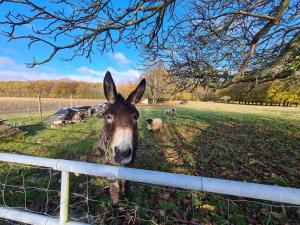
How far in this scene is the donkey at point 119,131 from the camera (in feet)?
8.59

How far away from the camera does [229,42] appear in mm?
5633

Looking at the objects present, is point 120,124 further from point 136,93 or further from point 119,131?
point 136,93

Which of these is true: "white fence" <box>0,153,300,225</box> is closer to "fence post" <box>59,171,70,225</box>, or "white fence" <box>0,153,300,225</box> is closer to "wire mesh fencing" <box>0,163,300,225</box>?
"fence post" <box>59,171,70,225</box>

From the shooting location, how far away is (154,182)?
1.39 metres

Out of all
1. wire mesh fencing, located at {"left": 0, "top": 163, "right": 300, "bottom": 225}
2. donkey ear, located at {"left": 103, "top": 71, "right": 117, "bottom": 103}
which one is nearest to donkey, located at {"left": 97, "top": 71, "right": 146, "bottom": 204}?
donkey ear, located at {"left": 103, "top": 71, "right": 117, "bottom": 103}

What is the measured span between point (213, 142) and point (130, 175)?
714 cm

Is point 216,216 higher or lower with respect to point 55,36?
lower

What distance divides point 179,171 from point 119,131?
2958 millimetres

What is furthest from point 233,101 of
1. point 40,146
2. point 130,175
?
point 130,175

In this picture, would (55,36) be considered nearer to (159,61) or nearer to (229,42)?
(159,61)

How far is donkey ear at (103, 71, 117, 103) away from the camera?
323 centimetres

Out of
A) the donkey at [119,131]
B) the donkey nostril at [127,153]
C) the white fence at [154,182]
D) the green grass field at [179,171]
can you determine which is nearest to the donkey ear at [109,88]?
the donkey at [119,131]

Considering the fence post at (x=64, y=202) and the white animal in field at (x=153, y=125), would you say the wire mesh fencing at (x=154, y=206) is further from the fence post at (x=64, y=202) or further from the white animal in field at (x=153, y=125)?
the white animal in field at (x=153, y=125)

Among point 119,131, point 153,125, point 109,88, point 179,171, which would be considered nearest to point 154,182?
point 119,131
